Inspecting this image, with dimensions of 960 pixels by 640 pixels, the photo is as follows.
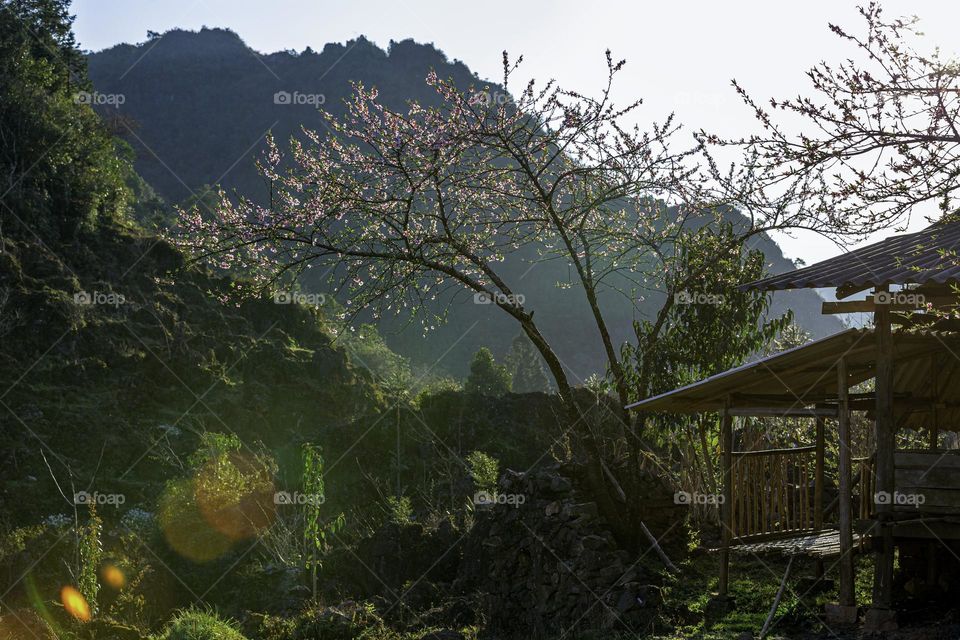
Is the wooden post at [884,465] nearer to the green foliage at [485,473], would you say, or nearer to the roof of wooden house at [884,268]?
the roof of wooden house at [884,268]

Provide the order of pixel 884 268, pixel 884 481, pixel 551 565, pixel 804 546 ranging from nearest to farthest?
pixel 884 268, pixel 884 481, pixel 804 546, pixel 551 565

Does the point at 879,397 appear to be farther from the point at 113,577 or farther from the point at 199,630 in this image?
the point at 113,577

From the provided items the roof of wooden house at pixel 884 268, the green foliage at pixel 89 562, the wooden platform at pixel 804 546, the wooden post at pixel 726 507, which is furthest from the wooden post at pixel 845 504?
the green foliage at pixel 89 562

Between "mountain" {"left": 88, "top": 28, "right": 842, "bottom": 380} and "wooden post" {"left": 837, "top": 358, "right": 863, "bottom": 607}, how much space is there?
4481 cm

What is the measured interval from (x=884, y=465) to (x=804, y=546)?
2.37 m

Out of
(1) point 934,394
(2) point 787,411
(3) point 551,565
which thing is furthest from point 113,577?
(1) point 934,394

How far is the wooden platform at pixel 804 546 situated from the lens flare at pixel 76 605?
6.98 metres

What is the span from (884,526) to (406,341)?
52.1 m

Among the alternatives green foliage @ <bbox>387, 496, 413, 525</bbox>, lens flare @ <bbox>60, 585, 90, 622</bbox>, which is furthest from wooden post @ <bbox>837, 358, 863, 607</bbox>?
lens flare @ <bbox>60, 585, 90, 622</bbox>

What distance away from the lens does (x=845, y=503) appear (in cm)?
783

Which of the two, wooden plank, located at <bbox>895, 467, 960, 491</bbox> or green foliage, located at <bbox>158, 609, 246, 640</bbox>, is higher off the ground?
wooden plank, located at <bbox>895, 467, 960, 491</bbox>

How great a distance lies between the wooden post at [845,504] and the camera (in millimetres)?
7543

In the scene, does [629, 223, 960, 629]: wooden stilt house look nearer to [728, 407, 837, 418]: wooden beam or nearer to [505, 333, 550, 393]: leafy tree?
[728, 407, 837, 418]: wooden beam

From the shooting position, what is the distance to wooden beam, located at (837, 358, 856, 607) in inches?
297
